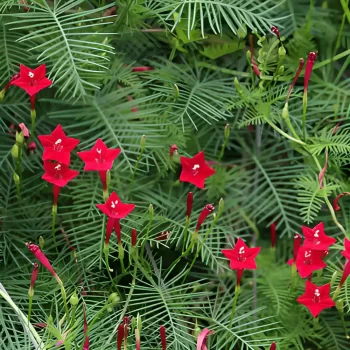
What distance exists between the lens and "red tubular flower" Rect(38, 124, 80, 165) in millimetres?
814

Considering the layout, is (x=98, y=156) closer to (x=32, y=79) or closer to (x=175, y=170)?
(x=32, y=79)

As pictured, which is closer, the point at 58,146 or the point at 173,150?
the point at 58,146

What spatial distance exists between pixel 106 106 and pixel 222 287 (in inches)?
12.7

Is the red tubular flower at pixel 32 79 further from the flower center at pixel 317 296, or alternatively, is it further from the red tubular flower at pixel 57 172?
the flower center at pixel 317 296

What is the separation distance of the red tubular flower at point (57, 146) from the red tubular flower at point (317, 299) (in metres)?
0.34

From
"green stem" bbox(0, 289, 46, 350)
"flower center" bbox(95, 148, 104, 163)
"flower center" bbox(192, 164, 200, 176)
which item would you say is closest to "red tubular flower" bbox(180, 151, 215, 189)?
A: "flower center" bbox(192, 164, 200, 176)

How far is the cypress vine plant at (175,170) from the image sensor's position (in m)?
0.88

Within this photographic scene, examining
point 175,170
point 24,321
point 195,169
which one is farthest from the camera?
point 175,170

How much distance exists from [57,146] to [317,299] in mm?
381

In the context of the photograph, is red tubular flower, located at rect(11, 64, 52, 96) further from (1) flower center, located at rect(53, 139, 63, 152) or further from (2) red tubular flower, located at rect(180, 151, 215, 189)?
(2) red tubular flower, located at rect(180, 151, 215, 189)

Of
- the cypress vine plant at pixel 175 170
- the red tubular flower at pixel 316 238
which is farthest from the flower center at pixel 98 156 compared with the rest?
the red tubular flower at pixel 316 238

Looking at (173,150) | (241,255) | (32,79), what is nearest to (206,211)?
(241,255)

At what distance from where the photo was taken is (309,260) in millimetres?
854

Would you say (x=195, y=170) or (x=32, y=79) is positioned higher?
(x=32, y=79)
